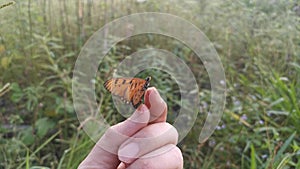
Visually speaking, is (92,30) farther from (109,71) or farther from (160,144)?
(160,144)

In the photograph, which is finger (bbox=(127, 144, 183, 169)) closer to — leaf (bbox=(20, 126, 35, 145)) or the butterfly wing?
the butterfly wing

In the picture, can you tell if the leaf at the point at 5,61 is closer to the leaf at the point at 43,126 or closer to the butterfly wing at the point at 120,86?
the leaf at the point at 43,126

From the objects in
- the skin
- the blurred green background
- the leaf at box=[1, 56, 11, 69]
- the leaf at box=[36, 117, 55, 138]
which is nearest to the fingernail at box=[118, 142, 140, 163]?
the skin

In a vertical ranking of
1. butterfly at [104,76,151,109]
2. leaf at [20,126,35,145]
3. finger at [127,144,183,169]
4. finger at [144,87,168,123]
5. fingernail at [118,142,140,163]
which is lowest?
leaf at [20,126,35,145]

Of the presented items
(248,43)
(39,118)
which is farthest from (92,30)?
(248,43)

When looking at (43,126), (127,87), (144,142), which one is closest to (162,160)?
(144,142)

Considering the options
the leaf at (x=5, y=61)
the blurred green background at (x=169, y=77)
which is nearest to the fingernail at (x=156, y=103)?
the blurred green background at (x=169, y=77)
